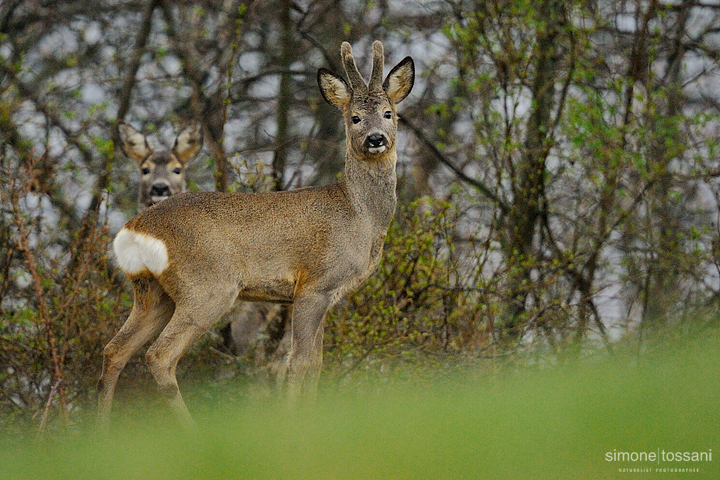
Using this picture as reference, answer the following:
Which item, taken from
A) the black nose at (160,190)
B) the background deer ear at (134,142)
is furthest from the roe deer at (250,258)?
the background deer ear at (134,142)

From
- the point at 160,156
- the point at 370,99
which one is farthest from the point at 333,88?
the point at 160,156

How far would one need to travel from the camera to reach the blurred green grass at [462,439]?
441 cm

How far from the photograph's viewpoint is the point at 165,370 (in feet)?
22.8

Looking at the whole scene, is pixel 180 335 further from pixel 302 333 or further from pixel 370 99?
pixel 370 99

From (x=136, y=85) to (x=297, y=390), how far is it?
989cm

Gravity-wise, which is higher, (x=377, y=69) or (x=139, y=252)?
(x=377, y=69)

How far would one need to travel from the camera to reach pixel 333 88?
311 inches

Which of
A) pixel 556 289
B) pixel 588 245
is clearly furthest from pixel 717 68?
pixel 556 289

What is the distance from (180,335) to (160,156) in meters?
4.25

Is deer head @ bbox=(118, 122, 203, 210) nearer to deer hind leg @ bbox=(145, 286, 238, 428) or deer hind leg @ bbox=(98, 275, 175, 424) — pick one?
deer hind leg @ bbox=(98, 275, 175, 424)

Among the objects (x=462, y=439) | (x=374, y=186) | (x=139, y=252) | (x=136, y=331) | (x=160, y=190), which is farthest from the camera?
(x=160, y=190)

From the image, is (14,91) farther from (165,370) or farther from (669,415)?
(669,415)

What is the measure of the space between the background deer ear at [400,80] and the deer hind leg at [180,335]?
194 cm

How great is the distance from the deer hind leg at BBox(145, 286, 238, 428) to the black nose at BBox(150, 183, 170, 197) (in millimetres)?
3502
